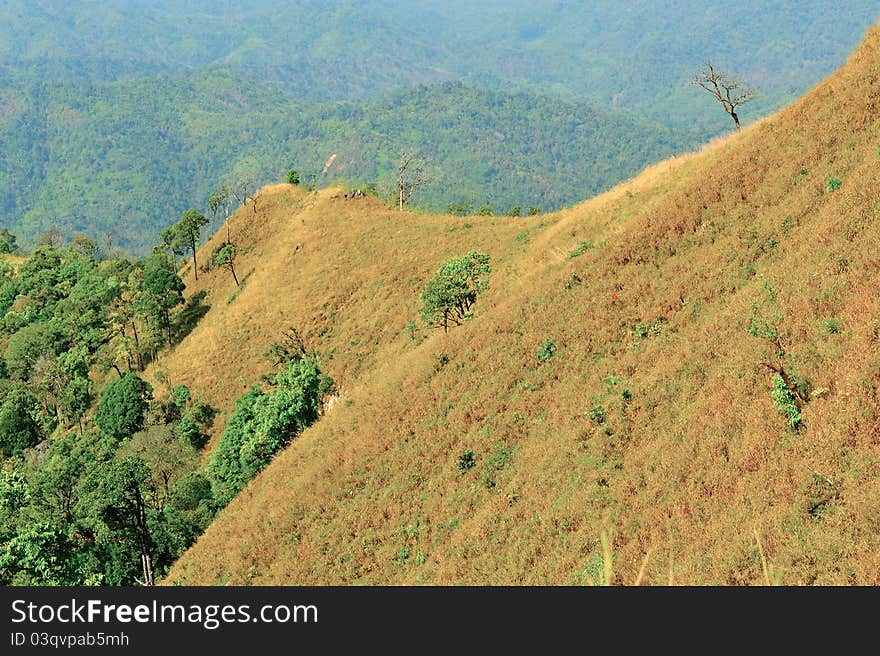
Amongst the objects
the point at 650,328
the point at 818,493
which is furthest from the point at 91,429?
the point at 818,493

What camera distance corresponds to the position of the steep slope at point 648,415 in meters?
16.8

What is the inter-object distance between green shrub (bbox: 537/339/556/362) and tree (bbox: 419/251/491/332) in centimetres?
1047

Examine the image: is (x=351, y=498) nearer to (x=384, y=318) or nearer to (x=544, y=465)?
(x=544, y=465)

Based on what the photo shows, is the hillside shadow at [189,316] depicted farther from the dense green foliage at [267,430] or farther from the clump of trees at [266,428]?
the dense green foliage at [267,430]

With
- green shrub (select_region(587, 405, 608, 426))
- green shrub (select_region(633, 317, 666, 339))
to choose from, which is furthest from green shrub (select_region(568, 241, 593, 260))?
green shrub (select_region(587, 405, 608, 426))

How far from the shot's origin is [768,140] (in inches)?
1421

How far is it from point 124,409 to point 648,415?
5334cm

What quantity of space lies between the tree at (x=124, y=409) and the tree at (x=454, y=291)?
3174cm

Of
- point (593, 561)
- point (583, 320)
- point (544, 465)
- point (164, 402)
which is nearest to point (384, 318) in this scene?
point (164, 402)

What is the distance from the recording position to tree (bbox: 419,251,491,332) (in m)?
43.4

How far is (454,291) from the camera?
43.6 meters

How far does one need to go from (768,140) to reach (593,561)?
28377 millimetres
